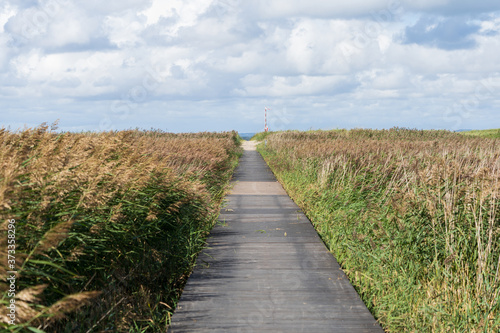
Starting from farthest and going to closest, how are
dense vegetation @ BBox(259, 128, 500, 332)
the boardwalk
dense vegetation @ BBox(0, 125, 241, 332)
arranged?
dense vegetation @ BBox(259, 128, 500, 332) < the boardwalk < dense vegetation @ BBox(0, 125, 241, 332)

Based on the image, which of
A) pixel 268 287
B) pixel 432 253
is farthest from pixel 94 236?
pixel 432 253

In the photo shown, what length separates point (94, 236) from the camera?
410 centimetres

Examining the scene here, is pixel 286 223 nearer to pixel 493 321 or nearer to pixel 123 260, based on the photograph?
pixel 123 260

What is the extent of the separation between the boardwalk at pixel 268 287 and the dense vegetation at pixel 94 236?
0.38 meters

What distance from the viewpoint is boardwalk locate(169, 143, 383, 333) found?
3.77m

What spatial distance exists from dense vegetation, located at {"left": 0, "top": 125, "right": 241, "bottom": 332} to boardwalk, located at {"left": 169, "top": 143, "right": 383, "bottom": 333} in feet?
1.24

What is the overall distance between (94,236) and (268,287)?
6.21 feet

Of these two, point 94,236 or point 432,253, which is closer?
point 94,236

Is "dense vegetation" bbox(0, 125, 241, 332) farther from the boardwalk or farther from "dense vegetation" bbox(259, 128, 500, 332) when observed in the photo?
"dense vegetation" bbox(259, 128, 500, 332)

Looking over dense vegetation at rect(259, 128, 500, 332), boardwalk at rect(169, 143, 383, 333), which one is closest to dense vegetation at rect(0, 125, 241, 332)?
boardwalk at rect(169, 143, 383, 333)

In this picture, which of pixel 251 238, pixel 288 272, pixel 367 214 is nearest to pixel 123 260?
pixel 288 272

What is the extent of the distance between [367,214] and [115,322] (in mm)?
4591

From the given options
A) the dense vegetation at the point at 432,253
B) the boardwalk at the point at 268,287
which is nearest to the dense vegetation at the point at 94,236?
the boardwalk at the point at 268,287

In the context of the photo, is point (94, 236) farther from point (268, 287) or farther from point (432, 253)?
point (432, 253)
